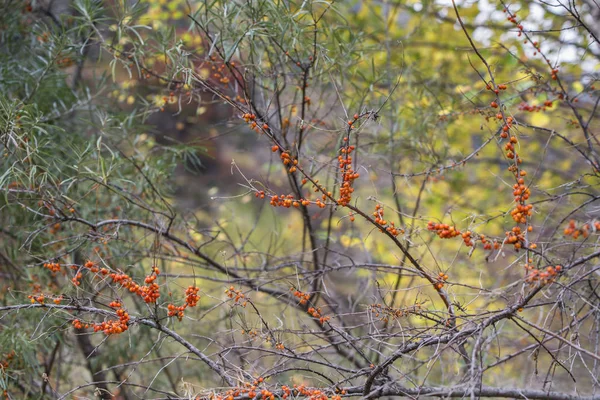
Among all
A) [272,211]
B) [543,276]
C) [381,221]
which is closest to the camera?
[543,276]

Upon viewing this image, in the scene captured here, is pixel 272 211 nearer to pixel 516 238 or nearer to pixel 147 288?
A: pixel 147 288

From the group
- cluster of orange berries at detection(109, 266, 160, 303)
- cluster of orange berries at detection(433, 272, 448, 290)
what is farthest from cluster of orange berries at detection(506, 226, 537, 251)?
cluster of orange berries at detection(109, 266, 160, 303)

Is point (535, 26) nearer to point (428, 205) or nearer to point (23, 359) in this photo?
point (428, 205)

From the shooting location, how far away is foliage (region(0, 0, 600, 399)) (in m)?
1.56

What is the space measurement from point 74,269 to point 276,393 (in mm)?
1302

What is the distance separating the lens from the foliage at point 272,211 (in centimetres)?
156

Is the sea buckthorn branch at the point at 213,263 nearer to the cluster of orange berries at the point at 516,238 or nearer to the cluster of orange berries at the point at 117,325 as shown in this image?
the cluster of orange berries at the point at 117,325

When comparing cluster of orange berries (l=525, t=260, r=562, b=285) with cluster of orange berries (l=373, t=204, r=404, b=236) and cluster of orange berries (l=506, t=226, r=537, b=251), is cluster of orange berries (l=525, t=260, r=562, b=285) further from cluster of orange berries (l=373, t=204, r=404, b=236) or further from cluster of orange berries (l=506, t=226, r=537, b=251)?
cluster of orange berries (l=373, t=204, r=404, b=236)

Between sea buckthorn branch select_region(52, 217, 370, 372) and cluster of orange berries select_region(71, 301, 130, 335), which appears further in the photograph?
sea buckthorn branch select_region(52, 217, 370, 372)

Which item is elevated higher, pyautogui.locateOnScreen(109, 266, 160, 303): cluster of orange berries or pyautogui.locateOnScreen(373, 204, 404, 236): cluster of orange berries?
pyautogui.locateOnScreen(373, 204, 404, 236): cluster of orange berries

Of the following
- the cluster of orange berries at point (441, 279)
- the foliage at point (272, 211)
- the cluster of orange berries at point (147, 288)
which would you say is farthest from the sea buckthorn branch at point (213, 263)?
the cluster of orange berries at point (441, 279)

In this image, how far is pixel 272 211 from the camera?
7.93ft

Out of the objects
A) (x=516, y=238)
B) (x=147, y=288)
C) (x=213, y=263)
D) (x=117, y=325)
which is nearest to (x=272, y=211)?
(x=213, y=263)

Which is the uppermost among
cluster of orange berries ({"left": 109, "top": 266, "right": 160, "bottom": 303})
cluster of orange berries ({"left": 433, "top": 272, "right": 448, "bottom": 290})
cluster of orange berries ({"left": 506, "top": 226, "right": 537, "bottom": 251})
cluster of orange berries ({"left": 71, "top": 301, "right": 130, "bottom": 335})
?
cluster of orange berries ({"left": 506, "top": 226, "right": 537, "bottom": 251})
